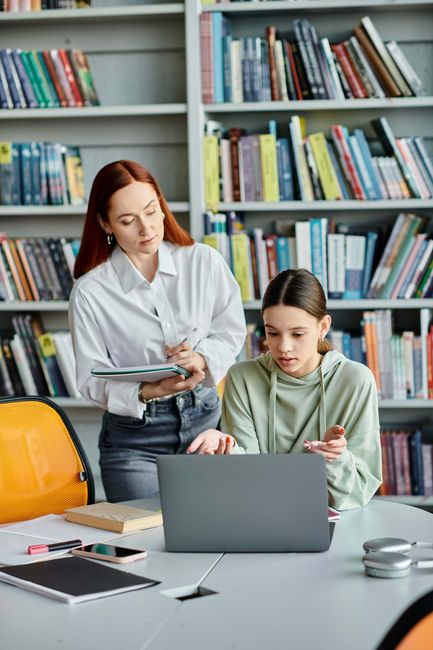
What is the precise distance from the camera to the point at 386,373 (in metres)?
3.70

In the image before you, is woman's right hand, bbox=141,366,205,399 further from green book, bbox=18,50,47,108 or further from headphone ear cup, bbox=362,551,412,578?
green book, bbox=18,50,47,108

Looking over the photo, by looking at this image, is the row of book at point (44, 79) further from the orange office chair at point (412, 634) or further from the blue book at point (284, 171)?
the orange office chair at point (412, 634)

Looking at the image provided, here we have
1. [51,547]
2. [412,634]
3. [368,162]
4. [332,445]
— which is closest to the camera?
[412,634]

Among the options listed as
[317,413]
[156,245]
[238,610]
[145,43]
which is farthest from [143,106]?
[238,610]

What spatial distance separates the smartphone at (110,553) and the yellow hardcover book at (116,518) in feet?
0.39

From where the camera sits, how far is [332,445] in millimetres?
1801

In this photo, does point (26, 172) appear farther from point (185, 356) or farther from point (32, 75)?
point (185, 356)

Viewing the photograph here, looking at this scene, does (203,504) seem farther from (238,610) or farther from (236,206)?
(236,206)

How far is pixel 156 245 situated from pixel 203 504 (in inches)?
36.2

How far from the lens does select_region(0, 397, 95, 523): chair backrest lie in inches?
85.4

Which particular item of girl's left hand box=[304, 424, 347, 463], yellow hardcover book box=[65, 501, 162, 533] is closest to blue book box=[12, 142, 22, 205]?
yellow hardcover book box=[65, 501, 162, 533]

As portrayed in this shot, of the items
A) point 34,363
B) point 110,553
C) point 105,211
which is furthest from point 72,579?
point 34,363

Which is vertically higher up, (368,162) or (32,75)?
(32,75)

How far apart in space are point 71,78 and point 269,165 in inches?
34.7
